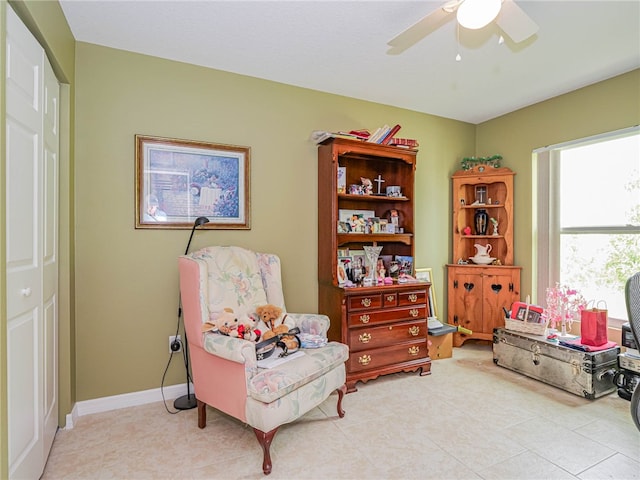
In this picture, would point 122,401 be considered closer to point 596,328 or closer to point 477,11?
point 477,11

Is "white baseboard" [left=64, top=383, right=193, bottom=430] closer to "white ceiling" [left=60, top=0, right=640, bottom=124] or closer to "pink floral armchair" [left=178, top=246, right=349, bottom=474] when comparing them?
"pink floral armchair" [left=178, top=246, right=349, bottom=474]

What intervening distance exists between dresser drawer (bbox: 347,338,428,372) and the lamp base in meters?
1.21

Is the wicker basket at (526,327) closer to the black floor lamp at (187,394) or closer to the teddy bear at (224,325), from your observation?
the teddy bear at (224,325)

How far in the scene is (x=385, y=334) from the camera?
2.92 m

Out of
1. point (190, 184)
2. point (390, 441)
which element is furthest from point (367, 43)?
point (390, 441)

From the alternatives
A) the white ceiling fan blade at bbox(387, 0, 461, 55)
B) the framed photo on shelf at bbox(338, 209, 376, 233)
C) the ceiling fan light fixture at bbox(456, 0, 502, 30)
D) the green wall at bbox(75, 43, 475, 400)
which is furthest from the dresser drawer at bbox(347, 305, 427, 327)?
the ceiling fan light fixture at bbox(456, 0, 502, 30)

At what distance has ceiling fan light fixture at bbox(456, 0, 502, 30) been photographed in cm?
156

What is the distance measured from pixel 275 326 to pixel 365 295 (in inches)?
32.8

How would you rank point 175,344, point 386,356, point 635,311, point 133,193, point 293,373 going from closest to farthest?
1. point 635,311
2. point 293,373
3. point 133,193
4. point 175,344
5. point 386,356

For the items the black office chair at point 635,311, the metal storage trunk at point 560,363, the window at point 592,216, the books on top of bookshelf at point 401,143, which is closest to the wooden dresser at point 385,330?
the metal storage trunk at point 560,363

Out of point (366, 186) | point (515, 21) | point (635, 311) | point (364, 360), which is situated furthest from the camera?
point (366, 186)

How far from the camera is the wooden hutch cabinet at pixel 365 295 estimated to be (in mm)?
2797

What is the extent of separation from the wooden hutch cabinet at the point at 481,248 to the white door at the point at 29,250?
361 centimetres

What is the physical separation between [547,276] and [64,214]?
420 cm
